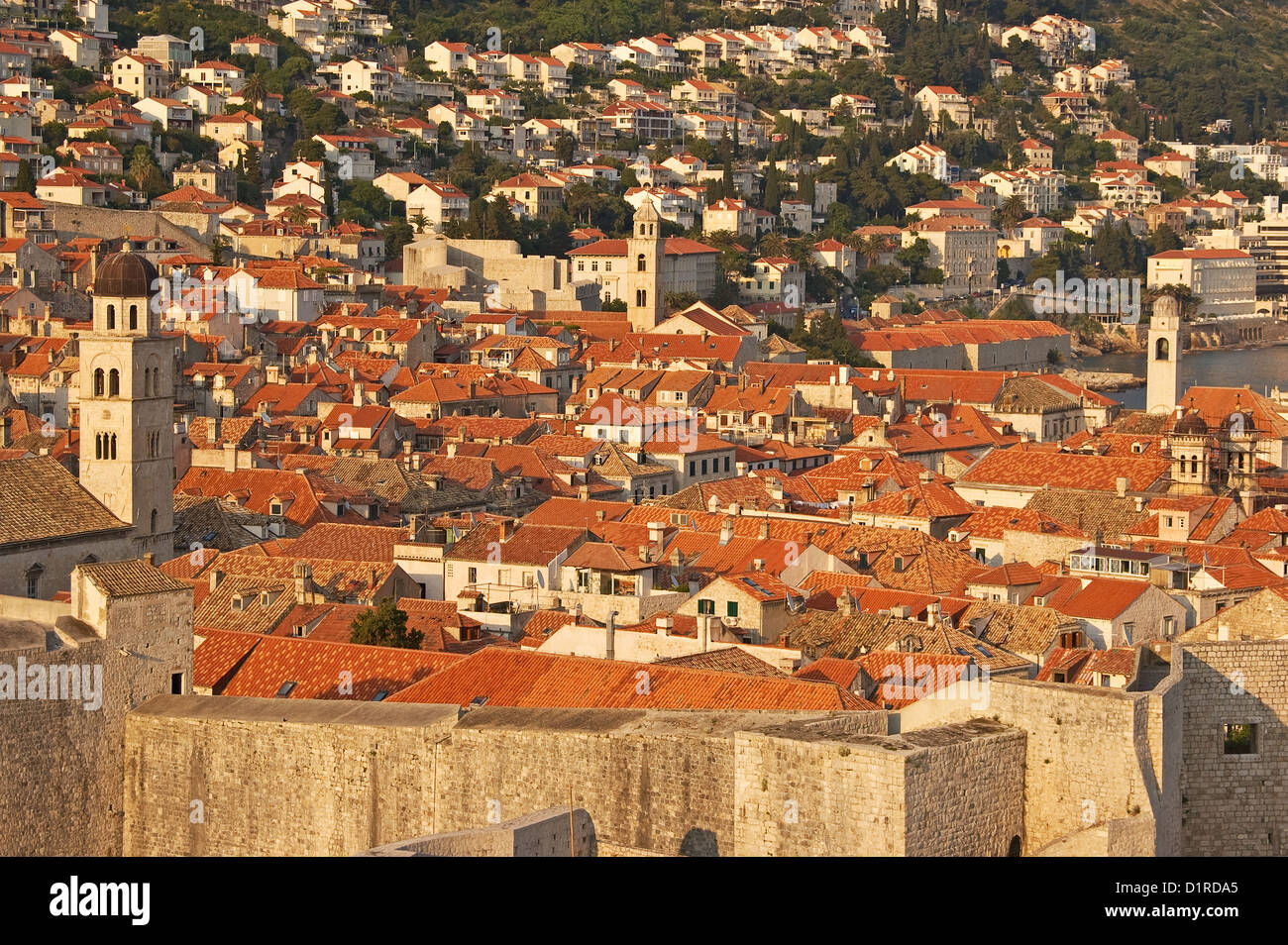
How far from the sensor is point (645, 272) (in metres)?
80.5

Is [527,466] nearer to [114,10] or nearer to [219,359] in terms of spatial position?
[219,359]

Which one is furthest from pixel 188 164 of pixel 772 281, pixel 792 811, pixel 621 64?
pixel 792 811

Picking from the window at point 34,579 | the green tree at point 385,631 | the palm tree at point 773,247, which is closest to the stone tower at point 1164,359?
the palm tree at point 773,247

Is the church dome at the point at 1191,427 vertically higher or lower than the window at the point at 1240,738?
lower

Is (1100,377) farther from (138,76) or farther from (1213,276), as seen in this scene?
(138,76)

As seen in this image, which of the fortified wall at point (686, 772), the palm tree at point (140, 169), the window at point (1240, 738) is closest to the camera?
the fortified wall at point (686, 772)

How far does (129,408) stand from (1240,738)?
20.4 meters

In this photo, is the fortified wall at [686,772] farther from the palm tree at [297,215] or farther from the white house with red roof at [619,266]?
the white house with red roof at [619,266]

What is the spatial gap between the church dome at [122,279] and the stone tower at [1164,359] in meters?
31.8

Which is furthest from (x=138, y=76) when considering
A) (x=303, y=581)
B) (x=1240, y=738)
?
(x=1240, y=738)

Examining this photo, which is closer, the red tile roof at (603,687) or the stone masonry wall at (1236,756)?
the stone masonry wall at (1236,756)

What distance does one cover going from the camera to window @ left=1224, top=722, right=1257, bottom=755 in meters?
13.8

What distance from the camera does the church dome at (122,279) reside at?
32.3 metres

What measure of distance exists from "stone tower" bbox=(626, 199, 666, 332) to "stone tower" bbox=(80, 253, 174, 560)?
1837 inches
